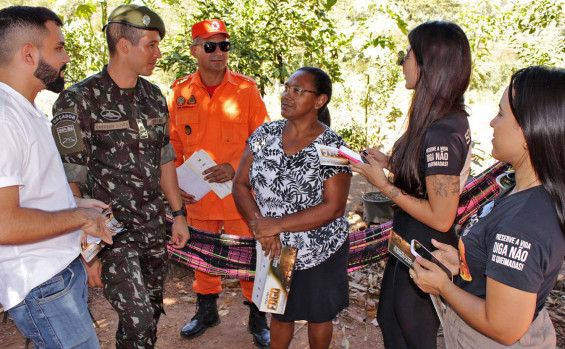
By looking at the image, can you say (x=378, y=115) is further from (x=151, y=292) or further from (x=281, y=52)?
(x=151, y=292)

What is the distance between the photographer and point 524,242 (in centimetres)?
135

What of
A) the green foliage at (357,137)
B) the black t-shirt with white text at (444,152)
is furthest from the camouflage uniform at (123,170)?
the green foliage at (357,137)

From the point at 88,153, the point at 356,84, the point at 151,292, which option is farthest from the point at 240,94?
the point at 356,84

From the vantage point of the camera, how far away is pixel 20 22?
6.23 ft

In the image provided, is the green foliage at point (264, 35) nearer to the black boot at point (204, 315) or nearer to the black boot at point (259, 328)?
the black boot at point (204, 315)

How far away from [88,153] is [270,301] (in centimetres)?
144

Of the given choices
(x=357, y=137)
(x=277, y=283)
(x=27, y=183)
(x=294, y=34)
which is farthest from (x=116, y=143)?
(x=357, y=137)

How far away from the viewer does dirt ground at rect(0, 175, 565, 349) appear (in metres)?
3.69

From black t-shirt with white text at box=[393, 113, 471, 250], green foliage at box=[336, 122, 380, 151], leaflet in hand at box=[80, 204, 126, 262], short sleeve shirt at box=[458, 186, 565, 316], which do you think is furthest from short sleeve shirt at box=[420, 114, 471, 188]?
green foliage at box=[336, 122, 380, 151]


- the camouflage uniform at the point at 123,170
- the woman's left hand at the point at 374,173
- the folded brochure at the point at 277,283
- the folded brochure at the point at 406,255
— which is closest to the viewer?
the folded brochure at the point at 406,255

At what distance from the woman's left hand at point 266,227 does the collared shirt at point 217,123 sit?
3.42 ft

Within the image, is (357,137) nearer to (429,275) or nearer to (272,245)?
(272,245)

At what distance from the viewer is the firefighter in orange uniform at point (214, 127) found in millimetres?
3695

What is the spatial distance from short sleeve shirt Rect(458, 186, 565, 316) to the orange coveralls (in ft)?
7.90
